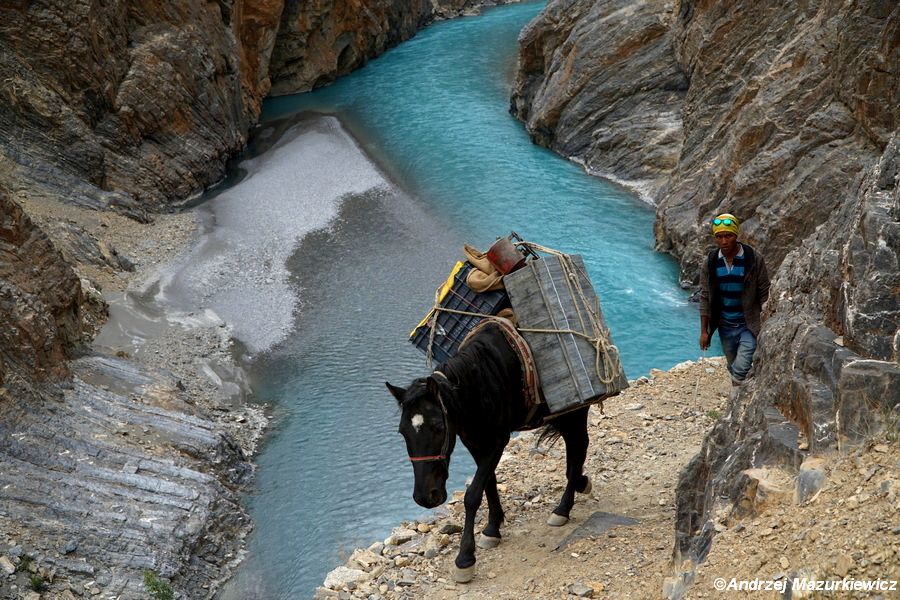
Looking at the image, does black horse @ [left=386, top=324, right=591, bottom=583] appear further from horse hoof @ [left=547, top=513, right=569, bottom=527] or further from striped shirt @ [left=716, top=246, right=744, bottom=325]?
striped shirt @ [left=716, top=246, right=744, bottom=325]

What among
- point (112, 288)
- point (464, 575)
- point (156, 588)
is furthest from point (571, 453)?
point (112, 288)

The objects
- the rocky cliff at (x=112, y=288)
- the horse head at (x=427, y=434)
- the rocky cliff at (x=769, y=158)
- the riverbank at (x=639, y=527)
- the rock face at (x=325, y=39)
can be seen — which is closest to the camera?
the riverbank at (x=639, y=527)

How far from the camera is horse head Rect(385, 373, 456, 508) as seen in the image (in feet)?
26.7

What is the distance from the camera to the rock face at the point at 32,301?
1386cm

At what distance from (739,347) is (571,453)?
2.20m

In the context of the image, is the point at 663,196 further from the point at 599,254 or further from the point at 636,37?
the point at 636,37

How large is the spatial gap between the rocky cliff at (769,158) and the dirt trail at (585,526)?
1080mm

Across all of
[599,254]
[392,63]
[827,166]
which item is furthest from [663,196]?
[392,63]

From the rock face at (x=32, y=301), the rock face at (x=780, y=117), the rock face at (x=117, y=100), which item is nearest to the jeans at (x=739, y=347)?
the rock face at (x=780, y=117)

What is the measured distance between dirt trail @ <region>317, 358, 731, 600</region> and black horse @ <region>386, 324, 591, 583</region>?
367mm

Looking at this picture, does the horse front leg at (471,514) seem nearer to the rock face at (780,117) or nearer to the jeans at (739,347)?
the jeans at (739,347)

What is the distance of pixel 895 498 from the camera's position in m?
5.24

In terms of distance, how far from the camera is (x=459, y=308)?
32.6ft

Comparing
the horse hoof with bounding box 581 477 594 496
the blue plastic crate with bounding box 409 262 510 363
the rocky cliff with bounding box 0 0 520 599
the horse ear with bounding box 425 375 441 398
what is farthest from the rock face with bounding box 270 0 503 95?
the horse ear with bounding box 425 375 441 398
